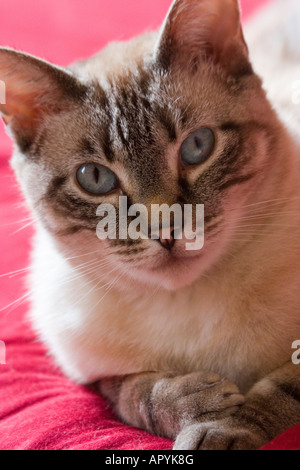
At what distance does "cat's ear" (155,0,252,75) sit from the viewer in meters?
1.44

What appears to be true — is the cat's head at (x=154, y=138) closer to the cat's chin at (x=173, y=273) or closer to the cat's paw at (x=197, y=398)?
the cat's chin at (x=173, y=273)

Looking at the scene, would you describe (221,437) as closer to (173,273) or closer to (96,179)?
(173,273)

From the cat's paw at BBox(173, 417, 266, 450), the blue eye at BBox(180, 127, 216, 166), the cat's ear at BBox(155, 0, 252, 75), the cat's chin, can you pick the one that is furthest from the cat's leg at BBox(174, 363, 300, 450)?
the cat's ear at BBox(155, 0, 252, 75)

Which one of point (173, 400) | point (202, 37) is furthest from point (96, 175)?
point (173, 400)

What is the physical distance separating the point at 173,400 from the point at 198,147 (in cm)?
61

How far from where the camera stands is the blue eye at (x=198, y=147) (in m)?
1.40

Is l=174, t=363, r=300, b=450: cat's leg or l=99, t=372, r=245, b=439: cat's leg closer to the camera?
l=174, t=363, r=300, b=450: cat's leg

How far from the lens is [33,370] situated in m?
1.93

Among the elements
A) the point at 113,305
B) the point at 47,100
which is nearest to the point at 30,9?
the point at 47,100

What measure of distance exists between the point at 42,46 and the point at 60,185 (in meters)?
1.87

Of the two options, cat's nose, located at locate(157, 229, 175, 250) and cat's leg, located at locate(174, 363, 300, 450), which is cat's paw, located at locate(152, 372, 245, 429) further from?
cat's nose, located at locate(157, 229, 175, 250)

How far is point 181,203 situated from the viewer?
1345 millimetres

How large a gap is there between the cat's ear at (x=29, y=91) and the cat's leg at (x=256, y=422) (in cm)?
85
